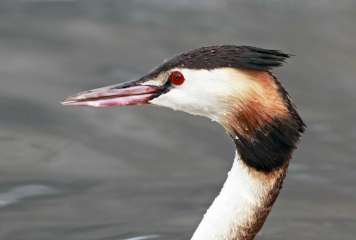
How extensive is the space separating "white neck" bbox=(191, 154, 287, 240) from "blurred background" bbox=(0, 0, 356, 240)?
1.40 meters

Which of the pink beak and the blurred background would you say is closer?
the pink beak

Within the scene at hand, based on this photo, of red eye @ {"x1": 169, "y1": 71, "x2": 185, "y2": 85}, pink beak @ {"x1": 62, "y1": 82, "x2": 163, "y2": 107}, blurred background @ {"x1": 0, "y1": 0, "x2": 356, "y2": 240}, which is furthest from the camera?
blurred background @ {"x1": 0, "y1": 0, "x2": 356, "y2": 240}

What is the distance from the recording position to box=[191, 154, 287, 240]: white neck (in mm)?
5352

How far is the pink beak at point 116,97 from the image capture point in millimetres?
5395

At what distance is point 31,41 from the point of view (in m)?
8.47

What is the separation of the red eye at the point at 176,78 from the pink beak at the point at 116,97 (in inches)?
5.1

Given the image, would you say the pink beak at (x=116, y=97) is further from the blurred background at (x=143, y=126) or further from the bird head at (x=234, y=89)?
the blurred background at (x=143, y=126)

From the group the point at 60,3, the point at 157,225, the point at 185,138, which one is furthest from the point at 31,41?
the point at 157,225

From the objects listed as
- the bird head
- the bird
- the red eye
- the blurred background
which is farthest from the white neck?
the blurred background

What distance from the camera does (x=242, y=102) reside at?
5184 millimetres

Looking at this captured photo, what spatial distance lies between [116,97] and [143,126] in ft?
8.32

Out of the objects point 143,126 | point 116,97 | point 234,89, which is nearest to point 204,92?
point 234,89

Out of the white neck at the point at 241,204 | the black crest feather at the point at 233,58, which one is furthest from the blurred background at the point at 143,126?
the black crest feather at the point at 233,58

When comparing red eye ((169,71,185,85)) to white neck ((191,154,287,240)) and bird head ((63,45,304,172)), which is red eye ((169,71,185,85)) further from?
white neck ((191,154,287,240))
